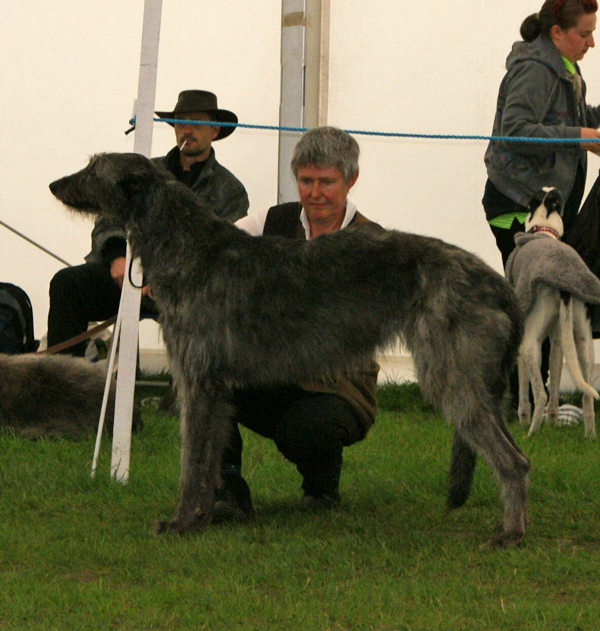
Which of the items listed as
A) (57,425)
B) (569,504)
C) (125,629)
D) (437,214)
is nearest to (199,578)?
(125,629)

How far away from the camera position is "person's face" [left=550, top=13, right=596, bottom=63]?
5434 millimetres

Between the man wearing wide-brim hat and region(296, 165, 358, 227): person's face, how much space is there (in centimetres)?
204

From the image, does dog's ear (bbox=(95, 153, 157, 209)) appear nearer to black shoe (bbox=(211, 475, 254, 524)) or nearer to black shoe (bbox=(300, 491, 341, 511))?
black shoe (bbox=(211, 475, 254, 524))

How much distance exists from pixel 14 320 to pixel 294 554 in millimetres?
3233

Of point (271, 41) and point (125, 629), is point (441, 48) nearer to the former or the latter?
point (271, 41)

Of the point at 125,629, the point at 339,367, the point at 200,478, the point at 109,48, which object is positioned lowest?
the point at 125,629

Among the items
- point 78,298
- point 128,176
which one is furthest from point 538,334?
point 128,176

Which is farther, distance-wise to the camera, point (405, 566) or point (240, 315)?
point (240, 315)

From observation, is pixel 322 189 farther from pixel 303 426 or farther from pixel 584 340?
pixel 584 340

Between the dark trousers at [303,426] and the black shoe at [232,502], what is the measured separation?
53 millimetres

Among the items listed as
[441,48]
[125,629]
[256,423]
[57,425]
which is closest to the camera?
[125,629]

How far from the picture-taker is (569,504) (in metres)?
3.94

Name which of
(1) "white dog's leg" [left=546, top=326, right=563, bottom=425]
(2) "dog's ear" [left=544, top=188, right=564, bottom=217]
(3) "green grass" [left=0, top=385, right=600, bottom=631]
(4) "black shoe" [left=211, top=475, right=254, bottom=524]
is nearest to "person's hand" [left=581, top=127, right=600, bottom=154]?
(2) "dog's ear" [left=544, top=188, right=564, bottom=217]

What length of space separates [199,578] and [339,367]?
87cm
